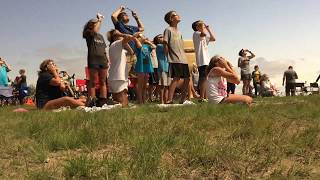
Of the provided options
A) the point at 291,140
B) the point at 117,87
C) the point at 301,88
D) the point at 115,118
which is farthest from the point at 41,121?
the point at 301,88

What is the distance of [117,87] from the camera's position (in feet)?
30.9

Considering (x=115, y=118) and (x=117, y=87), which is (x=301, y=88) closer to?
(x=117, y=87)

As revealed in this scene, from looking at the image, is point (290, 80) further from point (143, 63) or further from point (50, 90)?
point (50, 90)

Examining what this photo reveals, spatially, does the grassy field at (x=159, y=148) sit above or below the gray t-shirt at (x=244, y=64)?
below

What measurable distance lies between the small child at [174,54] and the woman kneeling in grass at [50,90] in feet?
6.56

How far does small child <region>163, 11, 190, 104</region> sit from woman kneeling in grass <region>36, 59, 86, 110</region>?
1998 millimetres

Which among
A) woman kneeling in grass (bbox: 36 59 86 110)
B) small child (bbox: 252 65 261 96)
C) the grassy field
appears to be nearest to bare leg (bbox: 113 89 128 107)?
woman kneeling in grass (bbox: 36 59 86 110)

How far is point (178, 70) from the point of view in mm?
9938

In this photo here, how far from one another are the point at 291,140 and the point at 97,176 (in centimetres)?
236

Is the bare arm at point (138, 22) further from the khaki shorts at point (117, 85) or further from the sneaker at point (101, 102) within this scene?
the sneaker at point (101, 102)

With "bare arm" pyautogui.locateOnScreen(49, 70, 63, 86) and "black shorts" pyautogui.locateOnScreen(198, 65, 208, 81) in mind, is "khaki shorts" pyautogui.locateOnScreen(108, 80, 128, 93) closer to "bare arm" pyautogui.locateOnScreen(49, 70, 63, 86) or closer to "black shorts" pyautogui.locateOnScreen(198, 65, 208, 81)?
"bare arm" pyautogui.locateOnScreen(49, 70, 63, 86)

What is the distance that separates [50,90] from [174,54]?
9.01 ft

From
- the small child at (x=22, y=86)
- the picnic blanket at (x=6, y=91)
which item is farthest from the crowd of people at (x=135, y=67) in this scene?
the small child at (x=22, y=86)

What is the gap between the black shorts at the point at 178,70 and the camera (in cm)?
985
